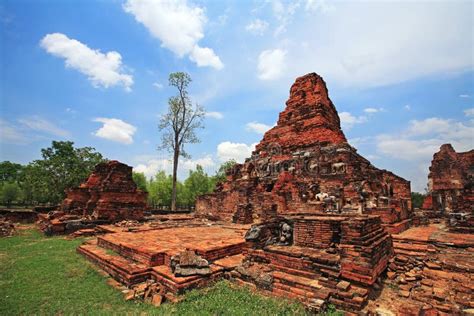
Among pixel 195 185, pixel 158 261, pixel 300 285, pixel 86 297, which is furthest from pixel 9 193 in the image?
pixel 300 285

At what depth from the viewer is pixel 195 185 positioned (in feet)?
124

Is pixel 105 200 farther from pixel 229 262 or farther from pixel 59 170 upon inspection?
pixel 59 170

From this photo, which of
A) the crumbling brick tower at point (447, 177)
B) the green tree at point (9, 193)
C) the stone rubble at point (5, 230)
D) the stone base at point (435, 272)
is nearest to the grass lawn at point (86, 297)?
the stone base at point (435, 272)

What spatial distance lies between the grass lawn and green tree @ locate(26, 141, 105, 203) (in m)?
20.2

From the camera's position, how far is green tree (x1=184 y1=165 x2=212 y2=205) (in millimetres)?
37375

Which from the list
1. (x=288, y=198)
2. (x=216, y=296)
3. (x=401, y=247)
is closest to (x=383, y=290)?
(x=401, y=247)

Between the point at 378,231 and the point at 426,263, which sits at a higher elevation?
the point at 378,231

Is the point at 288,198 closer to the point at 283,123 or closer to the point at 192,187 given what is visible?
the point at 283,123

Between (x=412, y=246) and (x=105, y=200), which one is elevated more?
(x=105, y=200)

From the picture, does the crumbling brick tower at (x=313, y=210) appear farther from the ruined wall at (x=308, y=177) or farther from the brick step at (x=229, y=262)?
the brick step at (x=229, y=262)

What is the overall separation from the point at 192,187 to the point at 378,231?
34.2 meters

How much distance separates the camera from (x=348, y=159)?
1321 cm

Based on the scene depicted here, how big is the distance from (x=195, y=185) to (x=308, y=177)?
84.4ft

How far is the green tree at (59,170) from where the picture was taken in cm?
2303
